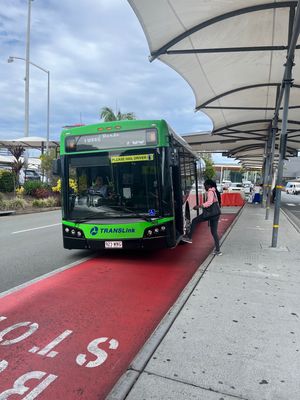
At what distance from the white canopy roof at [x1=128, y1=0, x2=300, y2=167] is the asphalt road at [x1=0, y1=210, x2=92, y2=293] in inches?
227

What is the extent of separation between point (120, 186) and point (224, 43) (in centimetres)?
507

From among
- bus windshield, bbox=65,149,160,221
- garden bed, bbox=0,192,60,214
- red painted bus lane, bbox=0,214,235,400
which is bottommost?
red painted bus lane, bbox=0,214,235,400

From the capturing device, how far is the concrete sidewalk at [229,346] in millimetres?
3068

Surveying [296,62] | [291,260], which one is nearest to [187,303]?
[291,260]

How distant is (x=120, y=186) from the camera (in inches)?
295

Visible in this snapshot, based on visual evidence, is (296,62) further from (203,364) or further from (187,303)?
(203,364)

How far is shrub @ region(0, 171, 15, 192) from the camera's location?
23.9 metres

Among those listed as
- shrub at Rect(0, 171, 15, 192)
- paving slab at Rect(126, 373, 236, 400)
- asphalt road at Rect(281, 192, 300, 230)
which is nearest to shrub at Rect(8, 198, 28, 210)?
shrub at Rect(0, 171, 15, 192)

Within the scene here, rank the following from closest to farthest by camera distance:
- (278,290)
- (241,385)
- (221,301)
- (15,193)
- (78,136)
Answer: (241,385), (221,301), (278,290), (78,136), (15,193)

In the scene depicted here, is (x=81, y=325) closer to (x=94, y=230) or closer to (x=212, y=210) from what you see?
(x=94, y=230)

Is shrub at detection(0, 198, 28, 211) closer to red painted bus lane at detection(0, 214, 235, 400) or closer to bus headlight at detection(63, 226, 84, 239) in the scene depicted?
bus headlight at detection(63, 226, 84, 239)

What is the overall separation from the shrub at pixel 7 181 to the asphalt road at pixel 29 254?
12.0 metres

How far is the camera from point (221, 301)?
5.18 metres

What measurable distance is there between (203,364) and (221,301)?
5.90ft
